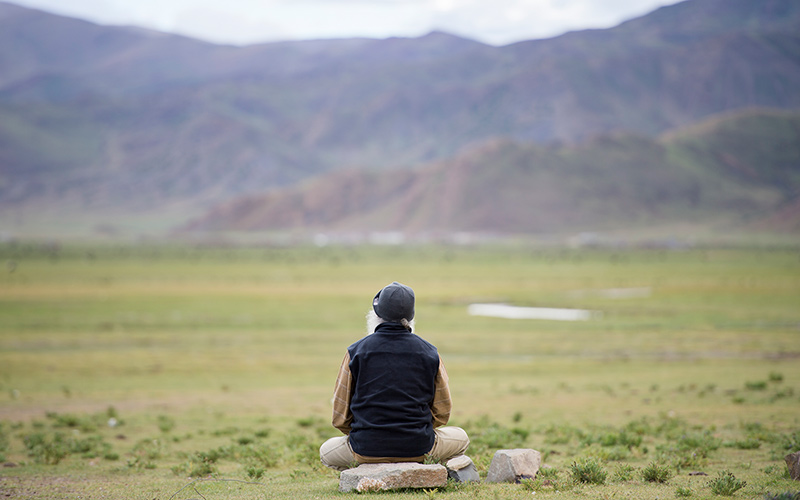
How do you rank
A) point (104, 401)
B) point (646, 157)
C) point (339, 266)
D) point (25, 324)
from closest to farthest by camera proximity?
point (104, 401)
point (25, 324)
point (339, 266)
point (646, 157)

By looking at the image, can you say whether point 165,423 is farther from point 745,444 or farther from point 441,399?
point 745,444

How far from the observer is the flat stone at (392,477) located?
752cm

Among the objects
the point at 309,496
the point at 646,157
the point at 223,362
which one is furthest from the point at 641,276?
the point at 646,157

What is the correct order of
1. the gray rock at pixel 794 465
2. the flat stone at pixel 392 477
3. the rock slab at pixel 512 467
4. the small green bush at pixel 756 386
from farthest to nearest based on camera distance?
1. the small green bush at pixel 756 386
2. the gray rock at pixel 794 465
3. the rock slab at pixel 512 467
4. the flat stone at pixel 392 477

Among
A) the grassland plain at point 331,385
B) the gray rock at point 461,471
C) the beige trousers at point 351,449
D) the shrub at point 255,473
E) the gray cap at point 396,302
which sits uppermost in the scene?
the gray cap at point 396,302

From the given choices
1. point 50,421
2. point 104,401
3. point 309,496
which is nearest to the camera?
point 309,496

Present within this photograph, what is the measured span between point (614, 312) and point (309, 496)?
32816 mm

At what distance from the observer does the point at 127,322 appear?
34.7m

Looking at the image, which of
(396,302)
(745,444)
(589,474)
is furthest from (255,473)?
(745,444)

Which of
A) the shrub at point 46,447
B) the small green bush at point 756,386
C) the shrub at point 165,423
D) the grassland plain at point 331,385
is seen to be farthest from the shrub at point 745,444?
the shrub at point 46,447

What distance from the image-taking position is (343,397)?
768 centimetres

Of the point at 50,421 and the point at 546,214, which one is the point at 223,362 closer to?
the point at 50,421

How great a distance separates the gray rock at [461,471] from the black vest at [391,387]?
2.05 ft

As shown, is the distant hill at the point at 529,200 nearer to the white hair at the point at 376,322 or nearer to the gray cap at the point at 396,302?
the white hair at the point at 376,322
